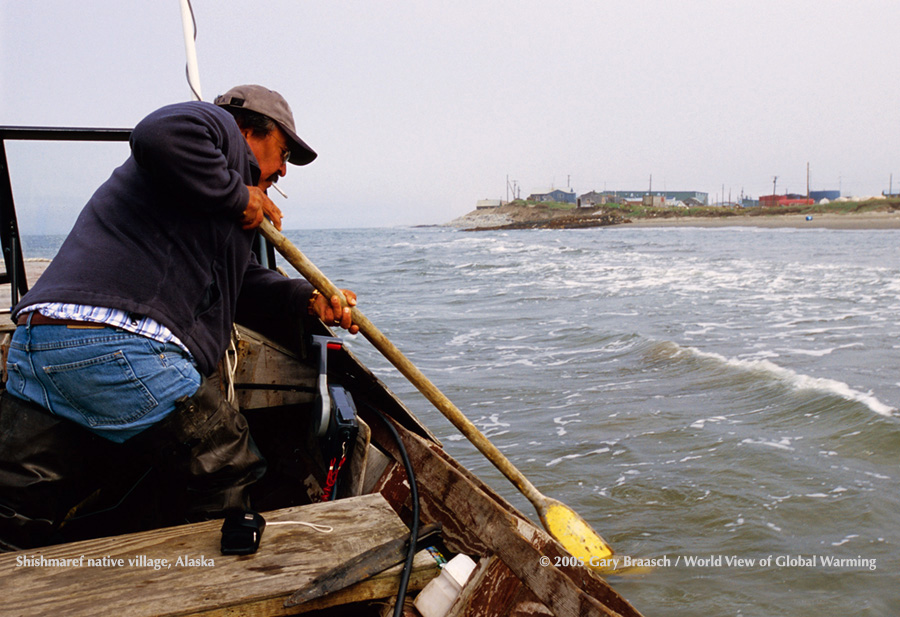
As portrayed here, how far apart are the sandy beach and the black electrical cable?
59995 millimetres

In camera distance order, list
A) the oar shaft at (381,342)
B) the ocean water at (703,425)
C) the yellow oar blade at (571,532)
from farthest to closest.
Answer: the ocean water at (703,425), the yellow oar blade at (571,532), the oar shaft at (381,342)

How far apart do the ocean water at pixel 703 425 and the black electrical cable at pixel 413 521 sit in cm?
181

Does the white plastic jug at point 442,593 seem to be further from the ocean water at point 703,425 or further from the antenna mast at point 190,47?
the antenna mast at point 190,47

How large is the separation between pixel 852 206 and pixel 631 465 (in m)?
76.7

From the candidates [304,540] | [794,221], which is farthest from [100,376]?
[794,221]

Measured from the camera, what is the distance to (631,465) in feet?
18.7

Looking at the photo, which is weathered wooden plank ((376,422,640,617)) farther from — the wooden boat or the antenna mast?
the antenna mast

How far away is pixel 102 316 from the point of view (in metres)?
1.95

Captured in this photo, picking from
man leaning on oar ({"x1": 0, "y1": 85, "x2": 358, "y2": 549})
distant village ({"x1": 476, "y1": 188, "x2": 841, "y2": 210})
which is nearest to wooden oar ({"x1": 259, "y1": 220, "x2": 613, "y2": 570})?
man leaning on oar ({"x1": 0, "y1": 85, "x2": 358, "y2": 549})

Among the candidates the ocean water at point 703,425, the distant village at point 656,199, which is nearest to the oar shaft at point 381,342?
the ocean water at point 703,425

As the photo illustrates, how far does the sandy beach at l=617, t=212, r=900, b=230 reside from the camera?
56350 mm

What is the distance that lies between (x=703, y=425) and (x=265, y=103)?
5.51 metres

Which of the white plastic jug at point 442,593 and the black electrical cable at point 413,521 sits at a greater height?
the black electrical cable at point 413,521

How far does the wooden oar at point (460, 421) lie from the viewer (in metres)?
2.87
